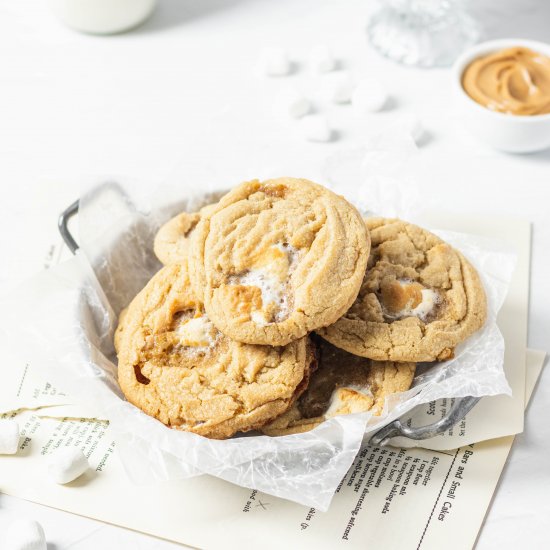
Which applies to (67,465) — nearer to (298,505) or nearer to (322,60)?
(298,505)

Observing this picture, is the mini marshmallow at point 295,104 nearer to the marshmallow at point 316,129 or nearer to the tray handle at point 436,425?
the marshmallow at point 316,129

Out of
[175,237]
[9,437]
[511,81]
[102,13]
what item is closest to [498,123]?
[511,81]

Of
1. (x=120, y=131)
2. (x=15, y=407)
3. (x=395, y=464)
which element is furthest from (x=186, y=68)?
(x=395, y=464)

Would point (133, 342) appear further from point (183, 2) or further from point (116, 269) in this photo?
point (183, 2)

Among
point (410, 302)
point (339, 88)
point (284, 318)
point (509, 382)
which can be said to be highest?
point (284, 318)

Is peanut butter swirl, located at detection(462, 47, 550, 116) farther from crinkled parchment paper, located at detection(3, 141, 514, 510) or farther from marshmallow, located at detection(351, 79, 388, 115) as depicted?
crinkled parchment paper, located at detection(3, 141, 514, 510)

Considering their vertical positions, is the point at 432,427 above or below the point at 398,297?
below

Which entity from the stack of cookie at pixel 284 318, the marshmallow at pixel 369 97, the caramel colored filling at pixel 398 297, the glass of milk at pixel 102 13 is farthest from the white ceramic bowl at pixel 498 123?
the glass of milk at pixel 102 13
